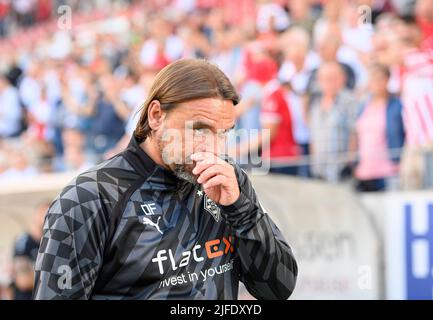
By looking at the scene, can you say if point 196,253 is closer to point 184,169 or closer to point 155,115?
point 184,169

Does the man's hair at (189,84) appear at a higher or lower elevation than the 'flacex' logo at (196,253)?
higher

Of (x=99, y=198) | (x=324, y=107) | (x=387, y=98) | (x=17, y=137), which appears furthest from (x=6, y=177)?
(x=99, y=198)

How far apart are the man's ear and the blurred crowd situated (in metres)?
4.70

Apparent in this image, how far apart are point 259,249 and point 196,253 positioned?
17 centimetres

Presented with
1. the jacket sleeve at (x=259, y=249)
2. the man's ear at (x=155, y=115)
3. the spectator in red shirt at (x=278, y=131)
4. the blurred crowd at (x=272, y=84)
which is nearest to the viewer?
the jacket sleeve at (x=259, y=249)

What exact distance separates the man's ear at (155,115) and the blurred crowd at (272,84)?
470 cm

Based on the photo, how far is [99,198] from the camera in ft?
7.18

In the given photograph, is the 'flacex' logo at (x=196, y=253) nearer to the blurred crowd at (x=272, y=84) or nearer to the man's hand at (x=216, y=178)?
the man's hand at (x=216, y=178)

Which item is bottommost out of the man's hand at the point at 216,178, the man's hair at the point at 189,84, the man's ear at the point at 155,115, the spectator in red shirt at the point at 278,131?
the man's hand at the point at 216,178

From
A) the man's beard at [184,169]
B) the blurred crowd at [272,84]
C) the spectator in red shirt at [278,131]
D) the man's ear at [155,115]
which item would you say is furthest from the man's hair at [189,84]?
the spectator in red shirt at [278,131]

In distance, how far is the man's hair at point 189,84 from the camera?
2266mm

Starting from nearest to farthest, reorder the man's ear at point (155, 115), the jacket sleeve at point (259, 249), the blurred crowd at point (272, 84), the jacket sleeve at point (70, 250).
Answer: the jacket sleeve at point (70, 250), the jacket sleeve at point (259, 249), the man's ear at point (155, 115), the blurred crowd at point (272, 84)

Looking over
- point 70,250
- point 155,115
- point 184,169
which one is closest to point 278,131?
point 155,115

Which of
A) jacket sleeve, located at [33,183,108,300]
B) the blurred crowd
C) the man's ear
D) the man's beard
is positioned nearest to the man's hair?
the man's ear
